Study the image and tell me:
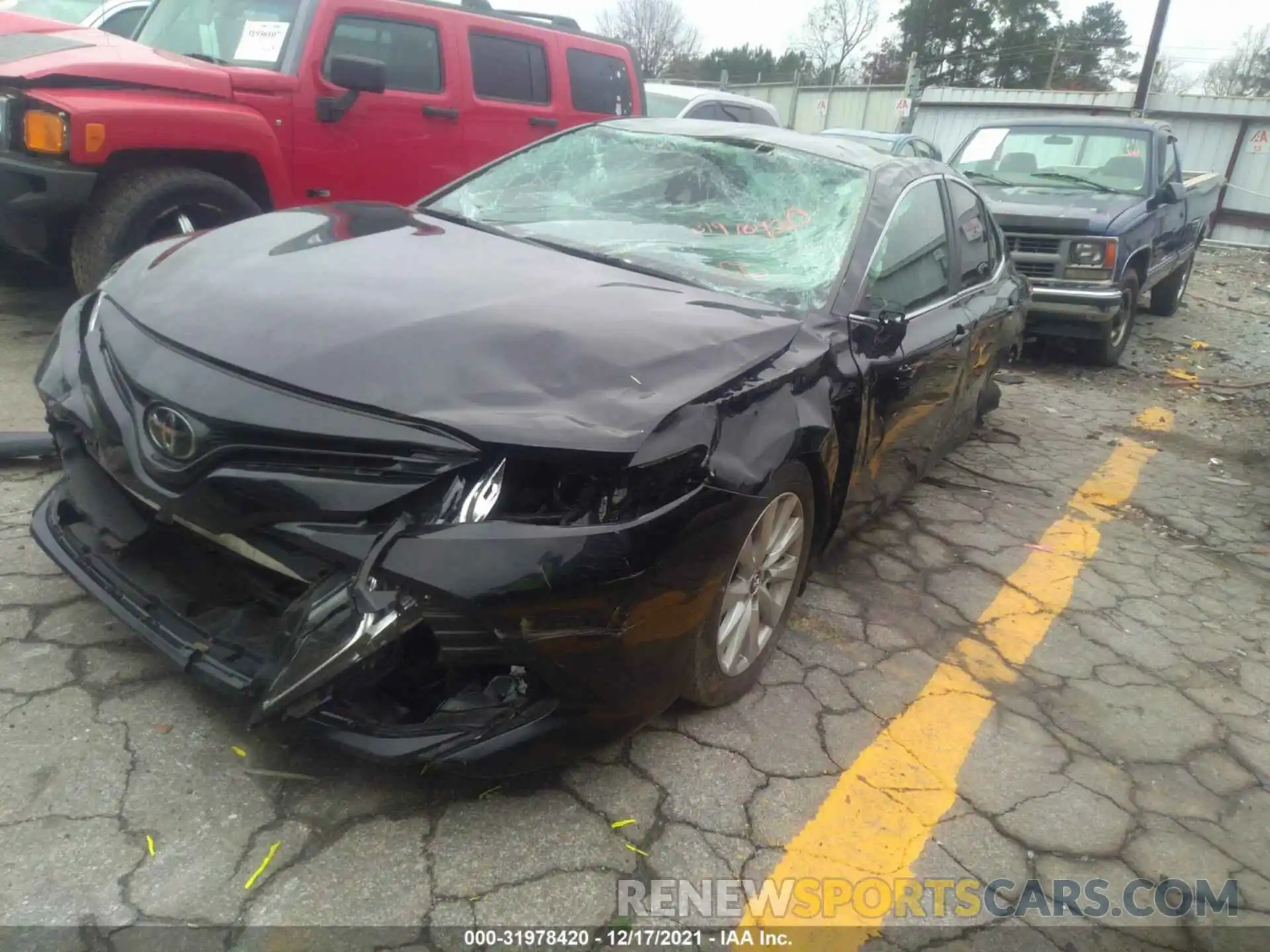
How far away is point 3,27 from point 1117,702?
6.37 m

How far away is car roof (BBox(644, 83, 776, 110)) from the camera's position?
858 cm

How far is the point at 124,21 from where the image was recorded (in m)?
8.03

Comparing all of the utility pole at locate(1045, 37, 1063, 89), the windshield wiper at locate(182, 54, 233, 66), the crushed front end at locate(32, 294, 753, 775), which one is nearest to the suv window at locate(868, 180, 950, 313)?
the crushed front end at locate(32, 294, 753, 775)

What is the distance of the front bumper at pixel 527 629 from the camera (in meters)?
1.85

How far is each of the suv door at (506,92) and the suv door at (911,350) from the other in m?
3.21

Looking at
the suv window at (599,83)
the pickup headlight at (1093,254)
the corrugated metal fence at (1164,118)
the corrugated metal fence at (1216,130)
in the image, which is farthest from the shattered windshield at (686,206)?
the corrugated metal fence at (1216,130)

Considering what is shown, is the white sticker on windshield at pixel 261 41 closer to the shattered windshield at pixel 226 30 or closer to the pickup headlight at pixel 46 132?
the shattered windshield at pixel 226 30

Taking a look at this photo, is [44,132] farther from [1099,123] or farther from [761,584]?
[1099,123]

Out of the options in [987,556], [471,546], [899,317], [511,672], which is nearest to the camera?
[471,546]

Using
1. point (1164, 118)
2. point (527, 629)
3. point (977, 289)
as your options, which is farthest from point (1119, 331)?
point (1164, 118)

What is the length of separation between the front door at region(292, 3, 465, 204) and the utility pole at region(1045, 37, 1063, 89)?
42153 millimetres

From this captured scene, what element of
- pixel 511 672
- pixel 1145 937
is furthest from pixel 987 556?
pixel 511 672

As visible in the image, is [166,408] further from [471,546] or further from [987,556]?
[987,556]

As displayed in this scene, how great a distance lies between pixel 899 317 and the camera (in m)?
2.96
